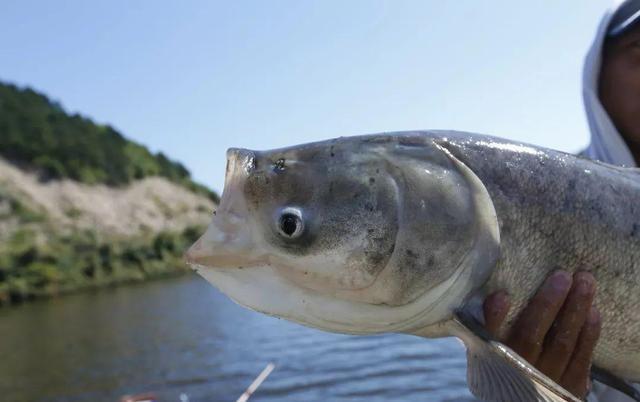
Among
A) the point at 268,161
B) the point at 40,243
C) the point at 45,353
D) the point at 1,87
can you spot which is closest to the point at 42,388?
the point at 45,353

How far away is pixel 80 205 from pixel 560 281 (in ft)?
199

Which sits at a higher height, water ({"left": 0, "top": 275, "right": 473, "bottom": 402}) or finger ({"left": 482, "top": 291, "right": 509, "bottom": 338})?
finger ({"left": 482, "top": 291, "right": 509, "bottom": 338})

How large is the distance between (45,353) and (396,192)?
65.3ft

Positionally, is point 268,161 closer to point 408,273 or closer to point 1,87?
point 408,273

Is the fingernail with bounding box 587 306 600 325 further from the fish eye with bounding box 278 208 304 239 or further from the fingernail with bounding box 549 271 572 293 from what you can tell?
the fish eye with bounding box 278 208 304 239

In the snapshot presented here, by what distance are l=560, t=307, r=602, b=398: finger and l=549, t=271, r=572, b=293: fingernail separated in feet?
0.81

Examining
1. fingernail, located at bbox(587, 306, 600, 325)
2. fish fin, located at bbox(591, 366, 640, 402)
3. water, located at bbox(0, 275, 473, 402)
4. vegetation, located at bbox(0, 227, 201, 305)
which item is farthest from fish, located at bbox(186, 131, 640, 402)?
vegetation, located at bbox(0, 227, 201, 305)

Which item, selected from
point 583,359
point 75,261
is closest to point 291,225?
point 583,359

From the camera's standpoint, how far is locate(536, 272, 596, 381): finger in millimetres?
2621

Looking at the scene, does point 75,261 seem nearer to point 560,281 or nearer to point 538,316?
point 538,316

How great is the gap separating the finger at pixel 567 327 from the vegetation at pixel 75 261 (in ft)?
130

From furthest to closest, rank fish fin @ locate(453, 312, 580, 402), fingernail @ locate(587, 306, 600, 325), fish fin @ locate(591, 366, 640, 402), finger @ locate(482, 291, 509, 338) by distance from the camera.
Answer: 1. fish fin @ locate(591, 366, 640, 402)
2. fingernail @ locate(587, 306, 600, 325)
3. finger @ locate(482, 291, 509, 338)
4. fish fin @ locate(453, 312, 580, 402)

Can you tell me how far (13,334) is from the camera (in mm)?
24047

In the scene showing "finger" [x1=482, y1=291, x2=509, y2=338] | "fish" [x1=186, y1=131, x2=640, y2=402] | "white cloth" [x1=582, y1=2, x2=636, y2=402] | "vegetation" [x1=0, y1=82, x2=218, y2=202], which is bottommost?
"finger" [x1=482, y1=291, x2=509, y2=338]
